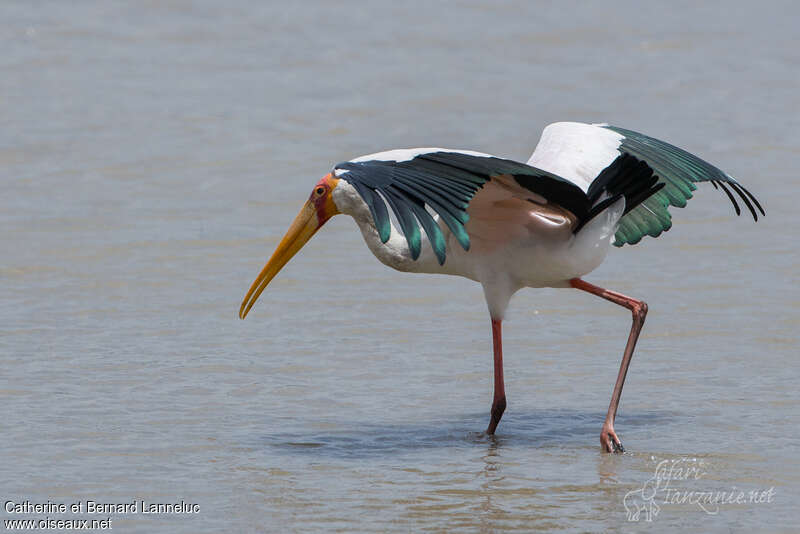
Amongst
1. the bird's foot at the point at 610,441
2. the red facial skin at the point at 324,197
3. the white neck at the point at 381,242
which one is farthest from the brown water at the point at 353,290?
the red facial skin at the point at 324,197

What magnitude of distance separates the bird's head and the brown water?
71cm

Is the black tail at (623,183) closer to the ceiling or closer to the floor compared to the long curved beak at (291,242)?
closer to the ceiling

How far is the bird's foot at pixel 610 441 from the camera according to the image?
23.3ft

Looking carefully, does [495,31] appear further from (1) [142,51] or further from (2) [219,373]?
(2) [219,373]

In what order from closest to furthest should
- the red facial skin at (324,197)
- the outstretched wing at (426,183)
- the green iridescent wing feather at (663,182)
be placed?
the outstretched wing at (426,183), the red facial skin at (324,197), the green iridescent wing feather at (663,182)

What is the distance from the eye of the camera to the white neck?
288 inches

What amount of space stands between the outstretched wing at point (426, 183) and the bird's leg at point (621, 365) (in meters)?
1.01

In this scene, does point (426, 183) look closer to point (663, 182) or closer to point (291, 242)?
point (291, 242)

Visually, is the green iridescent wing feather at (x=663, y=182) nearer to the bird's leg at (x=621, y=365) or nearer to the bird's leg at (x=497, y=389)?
the bird's leg at (x=621, y=365)

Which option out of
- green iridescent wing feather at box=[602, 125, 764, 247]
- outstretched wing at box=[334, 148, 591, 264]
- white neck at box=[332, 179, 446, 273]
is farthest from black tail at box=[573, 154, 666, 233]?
white neck at box=[332, 179, 446, 273]

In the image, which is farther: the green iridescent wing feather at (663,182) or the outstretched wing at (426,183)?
the green iridescent wing feather at (663,182)

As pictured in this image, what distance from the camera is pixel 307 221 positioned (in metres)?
7.49

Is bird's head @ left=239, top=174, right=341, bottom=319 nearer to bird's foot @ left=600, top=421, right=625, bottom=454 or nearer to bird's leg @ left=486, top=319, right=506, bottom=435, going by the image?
bird's leg @ left=486, top=319, right=506, bottom=435

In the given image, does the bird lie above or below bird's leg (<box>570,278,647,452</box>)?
above
